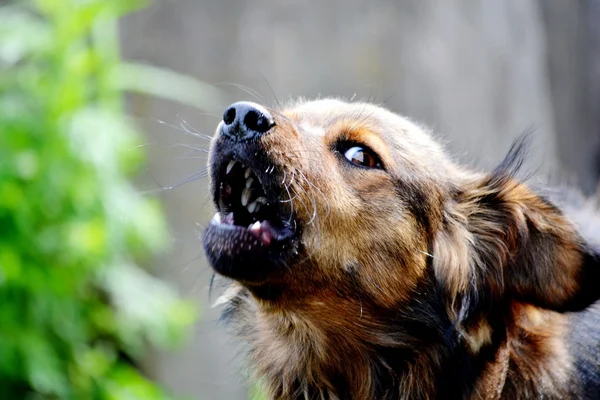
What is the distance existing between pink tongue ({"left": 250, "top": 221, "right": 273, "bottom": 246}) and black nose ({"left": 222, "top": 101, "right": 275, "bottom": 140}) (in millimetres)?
308

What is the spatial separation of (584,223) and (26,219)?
3.01m

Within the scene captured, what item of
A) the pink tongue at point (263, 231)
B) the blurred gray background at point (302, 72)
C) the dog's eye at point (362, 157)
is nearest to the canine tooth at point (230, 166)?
the pink tongue at point (263, 231)

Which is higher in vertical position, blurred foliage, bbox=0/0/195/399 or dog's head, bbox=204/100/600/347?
blurred foliage, bbox=0/0/195/399

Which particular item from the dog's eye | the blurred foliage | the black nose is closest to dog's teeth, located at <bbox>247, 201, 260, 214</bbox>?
the black nose

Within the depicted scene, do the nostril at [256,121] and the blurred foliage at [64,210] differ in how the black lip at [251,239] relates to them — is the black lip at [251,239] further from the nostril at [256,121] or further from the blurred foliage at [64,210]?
the blurred foliage at [64,210]

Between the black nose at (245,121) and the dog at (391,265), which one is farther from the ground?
the black nose at (245,121)

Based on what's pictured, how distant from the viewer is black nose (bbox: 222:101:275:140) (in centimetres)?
271

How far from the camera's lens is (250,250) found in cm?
270

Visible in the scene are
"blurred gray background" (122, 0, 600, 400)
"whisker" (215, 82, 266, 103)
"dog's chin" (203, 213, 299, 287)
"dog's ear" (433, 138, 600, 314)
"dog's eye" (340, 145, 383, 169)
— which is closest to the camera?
"dog's chin" (203, 213, 299, 287)

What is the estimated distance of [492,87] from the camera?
7.04 m

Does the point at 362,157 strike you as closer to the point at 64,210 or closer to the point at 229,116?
the point at 229,116

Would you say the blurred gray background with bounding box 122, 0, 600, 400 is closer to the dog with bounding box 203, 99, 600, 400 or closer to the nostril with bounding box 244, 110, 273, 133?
the dog with bounding box 203, 99, 600, 400

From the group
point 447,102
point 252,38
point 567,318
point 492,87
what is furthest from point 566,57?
point 567,318

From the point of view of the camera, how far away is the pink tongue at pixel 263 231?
2738mm
